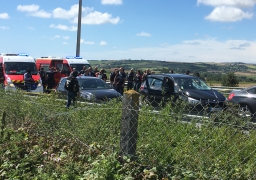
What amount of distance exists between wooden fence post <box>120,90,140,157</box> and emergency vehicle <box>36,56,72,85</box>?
1879cm

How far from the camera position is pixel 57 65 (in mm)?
24328

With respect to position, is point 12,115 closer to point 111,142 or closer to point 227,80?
point 111,142

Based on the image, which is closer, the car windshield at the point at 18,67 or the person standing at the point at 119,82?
the person standing at the point at 119,82

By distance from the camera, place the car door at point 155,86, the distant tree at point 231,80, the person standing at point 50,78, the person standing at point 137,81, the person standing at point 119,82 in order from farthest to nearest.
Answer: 1. the distant tree at point 231,80
2. the person standing at point 50,78
3. the person standing at point 137,81
4. the person standing at point 119,82
5. the car door at point 155,86

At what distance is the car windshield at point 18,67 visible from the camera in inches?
807

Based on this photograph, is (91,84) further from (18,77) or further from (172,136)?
(172,136)

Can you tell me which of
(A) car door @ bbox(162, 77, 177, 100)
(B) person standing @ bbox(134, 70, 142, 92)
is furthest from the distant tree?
(A) car door @ bbox(162, 77, 177, 100)

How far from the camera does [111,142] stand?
495cm

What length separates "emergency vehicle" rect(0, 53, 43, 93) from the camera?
1967 centimetres

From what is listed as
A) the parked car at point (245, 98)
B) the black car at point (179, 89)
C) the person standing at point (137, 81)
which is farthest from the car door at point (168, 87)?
the person standing at point (137, 81)

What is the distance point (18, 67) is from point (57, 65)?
3801mm

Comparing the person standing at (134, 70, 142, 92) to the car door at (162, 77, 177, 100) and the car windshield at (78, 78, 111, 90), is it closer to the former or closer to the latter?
the car windshield at (78, 78, 111, 90)

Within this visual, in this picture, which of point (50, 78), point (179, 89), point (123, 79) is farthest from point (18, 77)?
point (179, 89)

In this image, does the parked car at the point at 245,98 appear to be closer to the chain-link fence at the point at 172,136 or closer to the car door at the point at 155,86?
the car door at the point at 155,86
